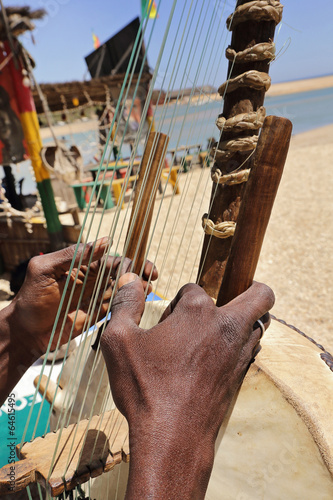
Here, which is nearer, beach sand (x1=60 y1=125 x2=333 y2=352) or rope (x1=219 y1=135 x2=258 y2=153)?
rope (x1=219 y1=135 x2=258 y2=153)

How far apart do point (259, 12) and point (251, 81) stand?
18 cm

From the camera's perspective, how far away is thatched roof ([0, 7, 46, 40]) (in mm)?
4152

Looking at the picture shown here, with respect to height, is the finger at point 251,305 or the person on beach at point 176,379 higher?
the finger at point 251,305

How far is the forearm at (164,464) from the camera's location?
1.94 ft

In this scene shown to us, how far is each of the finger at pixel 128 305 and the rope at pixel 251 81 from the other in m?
0.68

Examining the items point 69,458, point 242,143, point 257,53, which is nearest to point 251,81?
point 257,53

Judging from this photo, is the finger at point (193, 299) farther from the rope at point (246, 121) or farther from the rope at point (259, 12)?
the rope at point (259, 12)

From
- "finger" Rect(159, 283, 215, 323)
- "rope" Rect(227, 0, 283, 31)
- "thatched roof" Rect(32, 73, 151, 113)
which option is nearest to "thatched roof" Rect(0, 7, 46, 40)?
"thatched roof" Rect(32, 73, 151, 113)

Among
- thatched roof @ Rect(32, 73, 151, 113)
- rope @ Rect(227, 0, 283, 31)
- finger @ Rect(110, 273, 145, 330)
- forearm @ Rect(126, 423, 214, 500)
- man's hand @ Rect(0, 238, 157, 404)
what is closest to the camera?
forearm @ Rect(126, 423, 214, 500)

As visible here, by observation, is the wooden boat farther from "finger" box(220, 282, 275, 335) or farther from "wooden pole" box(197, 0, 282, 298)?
"finger" box(220, 282, 275, 335)

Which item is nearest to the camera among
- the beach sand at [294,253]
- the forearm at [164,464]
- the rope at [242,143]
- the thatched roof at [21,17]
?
the forearm at [164,464]

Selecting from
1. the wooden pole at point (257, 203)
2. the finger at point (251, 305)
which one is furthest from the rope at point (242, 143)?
the finger at point (251, 305)

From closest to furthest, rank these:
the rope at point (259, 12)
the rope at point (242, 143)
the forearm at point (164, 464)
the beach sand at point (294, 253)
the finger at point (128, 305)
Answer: the forearm at point (164, 464)
the finger at point (128, 305)
the rope at point (259, 12)
the rope at point (242, 143)
the beach sand at point (294, 253)

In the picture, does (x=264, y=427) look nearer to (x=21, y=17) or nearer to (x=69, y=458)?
(x=69, y=458)
